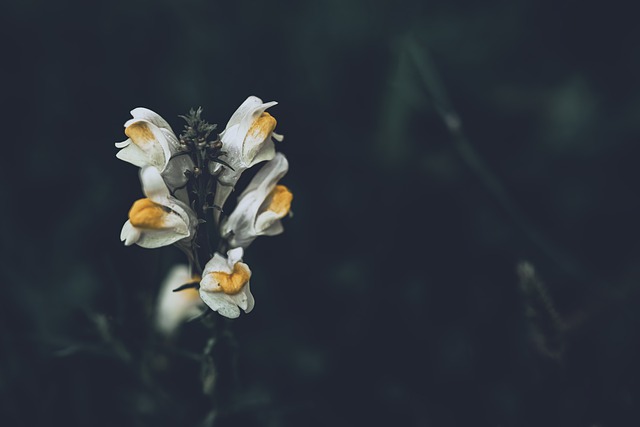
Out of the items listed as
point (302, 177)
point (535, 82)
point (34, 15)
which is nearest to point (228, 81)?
point (302, 177)

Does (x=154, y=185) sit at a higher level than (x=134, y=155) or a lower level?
lower

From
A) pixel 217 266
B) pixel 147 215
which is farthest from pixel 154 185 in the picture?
pixel 217 266

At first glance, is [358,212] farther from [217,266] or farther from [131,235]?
[131,235]

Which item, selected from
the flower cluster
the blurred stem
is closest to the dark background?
the blurred stem

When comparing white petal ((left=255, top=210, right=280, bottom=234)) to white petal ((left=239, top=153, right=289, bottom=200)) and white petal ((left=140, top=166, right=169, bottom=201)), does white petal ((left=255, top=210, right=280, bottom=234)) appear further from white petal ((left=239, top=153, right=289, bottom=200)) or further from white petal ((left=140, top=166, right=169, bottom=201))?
white petal ((left=140, top=166, right=169, bottom=201))

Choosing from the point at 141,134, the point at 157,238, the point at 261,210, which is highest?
the point at 141,134

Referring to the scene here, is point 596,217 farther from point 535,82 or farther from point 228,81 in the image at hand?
point 228,81
